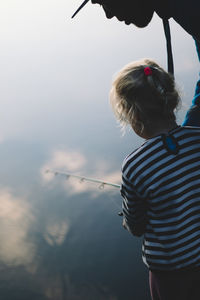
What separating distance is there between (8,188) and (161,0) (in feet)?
183

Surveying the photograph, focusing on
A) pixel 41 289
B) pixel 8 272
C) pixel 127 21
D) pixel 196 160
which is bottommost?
pixel 8 272

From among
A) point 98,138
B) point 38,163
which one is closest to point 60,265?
point 38,163

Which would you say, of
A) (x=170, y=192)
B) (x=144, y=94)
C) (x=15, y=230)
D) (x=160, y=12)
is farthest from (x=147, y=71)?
(x=15, y=230)

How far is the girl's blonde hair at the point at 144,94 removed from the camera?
647 mm

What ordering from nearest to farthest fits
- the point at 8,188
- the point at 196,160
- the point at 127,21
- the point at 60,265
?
the point at 196,160
the point at 127,21
the point at 60,265
the point at 8,188

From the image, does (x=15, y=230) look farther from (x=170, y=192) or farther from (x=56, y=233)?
(x=170, y=192)

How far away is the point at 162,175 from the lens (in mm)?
635

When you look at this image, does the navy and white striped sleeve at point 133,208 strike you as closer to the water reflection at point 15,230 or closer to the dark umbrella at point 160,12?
the dark umbrella at point 160,12

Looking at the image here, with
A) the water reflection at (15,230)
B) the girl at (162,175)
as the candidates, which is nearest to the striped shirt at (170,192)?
the girl at (162,175)

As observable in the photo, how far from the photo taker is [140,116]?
67 centimetres

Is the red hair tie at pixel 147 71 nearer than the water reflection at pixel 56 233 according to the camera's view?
Yes

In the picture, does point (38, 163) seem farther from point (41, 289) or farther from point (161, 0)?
point (161, 0)

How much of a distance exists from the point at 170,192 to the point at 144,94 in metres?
0.30

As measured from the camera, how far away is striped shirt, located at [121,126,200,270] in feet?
2.07
